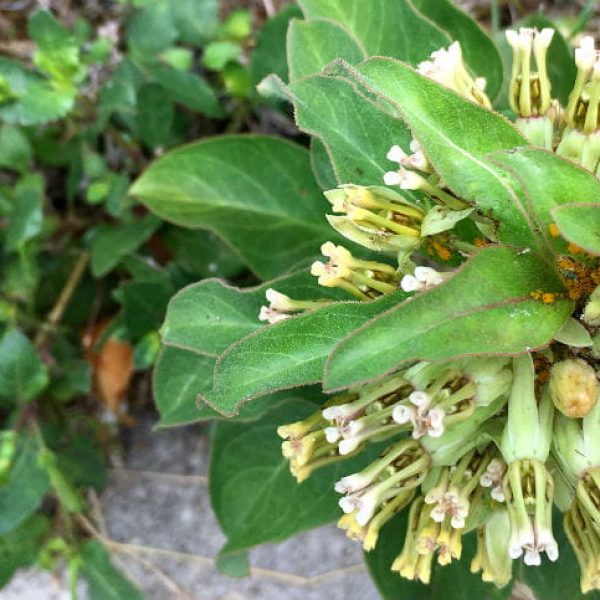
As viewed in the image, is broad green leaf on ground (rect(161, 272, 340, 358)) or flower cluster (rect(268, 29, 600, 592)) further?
broad green leaf on ground (rect(161, 272, 340, 358))

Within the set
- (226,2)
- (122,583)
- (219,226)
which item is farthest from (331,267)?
(226,2)

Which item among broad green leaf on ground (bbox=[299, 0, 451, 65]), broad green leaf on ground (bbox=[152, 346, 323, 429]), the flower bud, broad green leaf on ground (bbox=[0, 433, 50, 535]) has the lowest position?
broad green leaf on ground (bbox=[0, 433, 50, 535])

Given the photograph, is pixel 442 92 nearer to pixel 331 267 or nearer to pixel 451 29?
pixel 331 267

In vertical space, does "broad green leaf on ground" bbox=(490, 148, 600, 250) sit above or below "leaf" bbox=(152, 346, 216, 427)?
above

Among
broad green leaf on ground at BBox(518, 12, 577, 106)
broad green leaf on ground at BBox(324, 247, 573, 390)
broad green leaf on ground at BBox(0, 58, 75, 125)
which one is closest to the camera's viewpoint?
broad green leaf on ground at BBox(324, 247, 573, 390)

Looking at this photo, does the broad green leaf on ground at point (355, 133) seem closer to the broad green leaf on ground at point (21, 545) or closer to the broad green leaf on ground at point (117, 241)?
the broad green leaf on ground at point (117, 241)

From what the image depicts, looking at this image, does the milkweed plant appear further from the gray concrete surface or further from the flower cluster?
the gray concrete surface

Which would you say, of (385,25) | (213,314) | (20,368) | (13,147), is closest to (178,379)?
(213,314)

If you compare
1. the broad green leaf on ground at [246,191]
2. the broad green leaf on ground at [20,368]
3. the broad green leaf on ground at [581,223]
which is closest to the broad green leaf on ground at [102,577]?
the broad green leaf on ground at [20,368]

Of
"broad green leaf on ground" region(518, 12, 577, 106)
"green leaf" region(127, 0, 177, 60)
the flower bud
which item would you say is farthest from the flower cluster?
"green leaf" region(127, 0, 177, 60)

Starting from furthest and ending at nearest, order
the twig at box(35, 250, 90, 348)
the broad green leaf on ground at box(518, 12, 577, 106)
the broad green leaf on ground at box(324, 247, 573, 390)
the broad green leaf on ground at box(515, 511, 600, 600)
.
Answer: the twig at box(35, 250, 90, 348) < the broad green leaf on ground at box(518, 12, 577, 106) < the broad green leaf on ground at box(515, 511, 600, 600) < the broad green leaf on ground at box(324, 247, 573, 390)
